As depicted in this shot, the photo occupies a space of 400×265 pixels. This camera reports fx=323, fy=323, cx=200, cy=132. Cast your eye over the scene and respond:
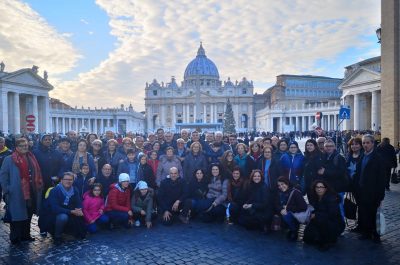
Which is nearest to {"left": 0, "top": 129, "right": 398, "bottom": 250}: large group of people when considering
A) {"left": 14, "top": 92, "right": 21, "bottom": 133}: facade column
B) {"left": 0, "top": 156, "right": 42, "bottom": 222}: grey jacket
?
{"left": 0, "top": 156, "right": 42, "bottom": 222}: grey jacket

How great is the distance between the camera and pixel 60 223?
6.19 metres

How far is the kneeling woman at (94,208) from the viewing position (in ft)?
21.9

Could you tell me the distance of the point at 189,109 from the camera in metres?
102

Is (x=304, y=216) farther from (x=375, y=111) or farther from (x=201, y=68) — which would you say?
(x=201, y=68)

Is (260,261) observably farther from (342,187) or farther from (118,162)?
(118,162)

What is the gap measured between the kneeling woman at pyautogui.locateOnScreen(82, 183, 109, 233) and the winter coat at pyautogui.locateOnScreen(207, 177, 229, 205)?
94.9 inches

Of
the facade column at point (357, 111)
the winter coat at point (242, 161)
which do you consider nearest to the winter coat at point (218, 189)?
the winter coat at point (242, 161)

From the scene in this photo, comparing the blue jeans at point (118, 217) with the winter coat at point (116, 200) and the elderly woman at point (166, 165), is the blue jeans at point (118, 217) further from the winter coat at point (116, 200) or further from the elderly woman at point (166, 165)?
the elderly woman at point (166, 165)

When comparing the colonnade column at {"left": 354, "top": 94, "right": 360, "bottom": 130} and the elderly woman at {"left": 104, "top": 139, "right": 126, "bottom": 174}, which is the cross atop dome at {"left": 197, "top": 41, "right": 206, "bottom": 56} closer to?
the colonnade column at {"left": 354, "top": 94, "right": 360, "bottom": 130}

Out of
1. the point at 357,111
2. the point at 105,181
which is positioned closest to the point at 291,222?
the point at 105,181

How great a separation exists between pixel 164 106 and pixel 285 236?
9954 cm

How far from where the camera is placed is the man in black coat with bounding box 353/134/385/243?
5898mm

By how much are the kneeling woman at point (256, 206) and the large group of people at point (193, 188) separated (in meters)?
0.02

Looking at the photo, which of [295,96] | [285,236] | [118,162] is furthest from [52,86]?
[295,96]
